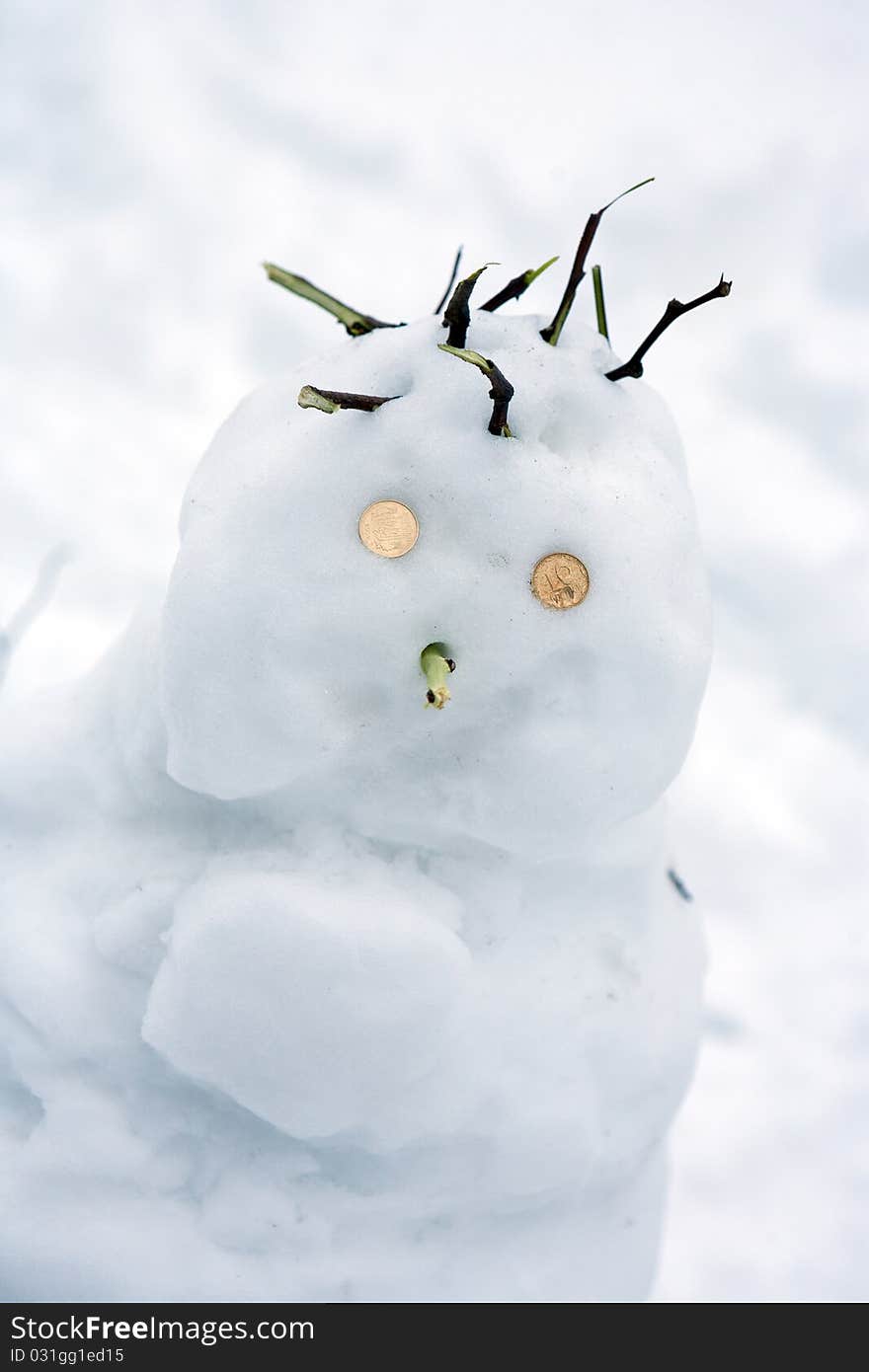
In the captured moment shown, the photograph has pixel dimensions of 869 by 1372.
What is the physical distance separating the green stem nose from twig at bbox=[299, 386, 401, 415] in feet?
0.72

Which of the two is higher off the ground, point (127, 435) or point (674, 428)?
point (127, 435)

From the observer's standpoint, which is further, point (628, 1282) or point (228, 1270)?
point (628, 1282)

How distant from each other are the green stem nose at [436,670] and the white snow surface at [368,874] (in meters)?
0.01

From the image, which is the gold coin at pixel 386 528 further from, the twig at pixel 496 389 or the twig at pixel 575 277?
the twig at pixel 575 277

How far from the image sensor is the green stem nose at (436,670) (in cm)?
86

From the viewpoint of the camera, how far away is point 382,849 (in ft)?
3.47

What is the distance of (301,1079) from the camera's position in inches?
38.1

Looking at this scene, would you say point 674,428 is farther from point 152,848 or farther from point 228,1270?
point 228,1270

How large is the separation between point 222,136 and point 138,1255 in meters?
2.32

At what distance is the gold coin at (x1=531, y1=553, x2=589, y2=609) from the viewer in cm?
92

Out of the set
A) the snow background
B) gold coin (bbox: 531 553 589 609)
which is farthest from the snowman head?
the snow background

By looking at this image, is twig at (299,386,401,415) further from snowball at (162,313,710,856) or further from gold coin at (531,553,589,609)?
gold coin at (531,553,589,609)
